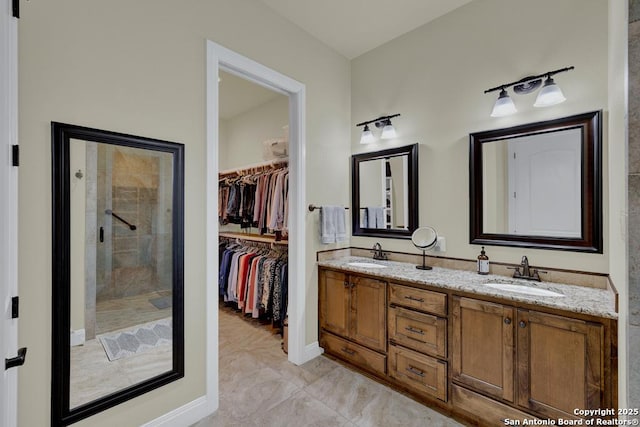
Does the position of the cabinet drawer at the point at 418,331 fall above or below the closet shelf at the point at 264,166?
below

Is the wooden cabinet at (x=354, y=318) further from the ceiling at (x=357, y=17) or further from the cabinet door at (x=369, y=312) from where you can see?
the ceiling at (x=357, y=17)

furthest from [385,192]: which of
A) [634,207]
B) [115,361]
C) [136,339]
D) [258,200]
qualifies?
[115,361]

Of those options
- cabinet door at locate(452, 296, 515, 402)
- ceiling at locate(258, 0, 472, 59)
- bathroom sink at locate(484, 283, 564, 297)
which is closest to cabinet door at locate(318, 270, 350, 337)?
cabinet door at locate(452, 296, 515, 402)

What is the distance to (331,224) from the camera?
2807mm

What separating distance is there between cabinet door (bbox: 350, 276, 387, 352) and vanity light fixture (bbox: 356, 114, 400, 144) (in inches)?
54.9

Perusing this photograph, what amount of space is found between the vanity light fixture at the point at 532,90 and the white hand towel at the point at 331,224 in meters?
1.51

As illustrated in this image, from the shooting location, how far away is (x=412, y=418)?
75.9 inches

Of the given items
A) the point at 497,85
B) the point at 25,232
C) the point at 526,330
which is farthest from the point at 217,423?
the point at 497,85

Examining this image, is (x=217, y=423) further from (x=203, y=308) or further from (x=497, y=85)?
(x=497, y=85)

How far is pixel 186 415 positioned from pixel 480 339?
1.91m

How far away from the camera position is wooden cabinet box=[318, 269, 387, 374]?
2311mm

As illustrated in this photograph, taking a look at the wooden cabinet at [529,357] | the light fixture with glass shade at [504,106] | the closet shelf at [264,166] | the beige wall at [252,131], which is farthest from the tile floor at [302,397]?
the beige wall at [252,131]

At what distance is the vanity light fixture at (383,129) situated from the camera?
2.82m

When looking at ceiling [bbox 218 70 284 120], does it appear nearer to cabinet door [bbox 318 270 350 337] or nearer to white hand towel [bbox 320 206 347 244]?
white hand towel [bbox 320 206 347 244]
